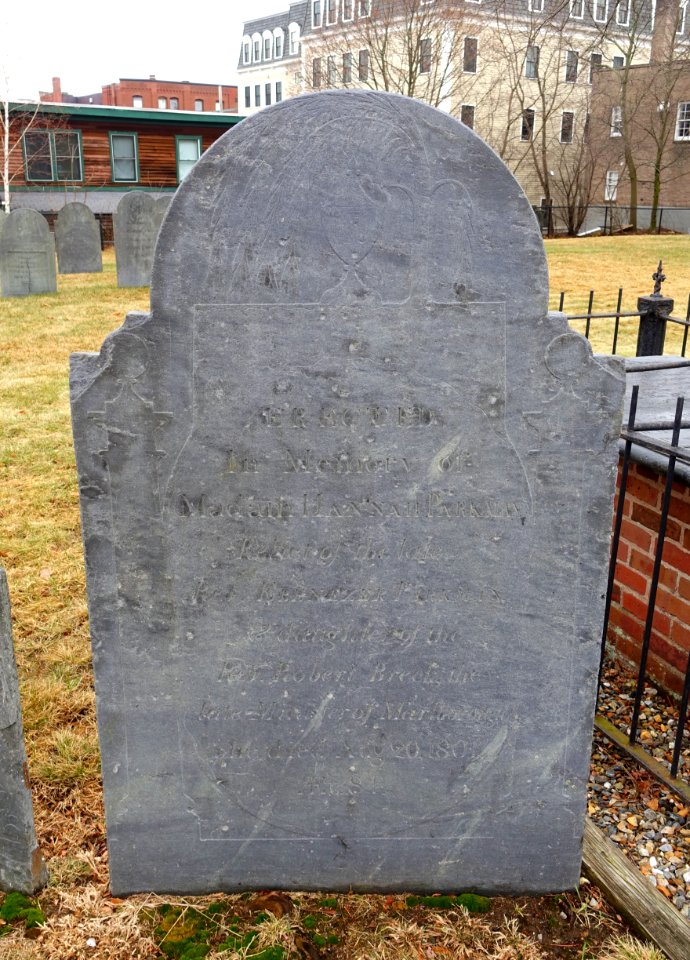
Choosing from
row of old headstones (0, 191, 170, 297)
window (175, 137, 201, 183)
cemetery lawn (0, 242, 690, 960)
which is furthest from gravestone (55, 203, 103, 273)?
window (175, 137, 201, 183)

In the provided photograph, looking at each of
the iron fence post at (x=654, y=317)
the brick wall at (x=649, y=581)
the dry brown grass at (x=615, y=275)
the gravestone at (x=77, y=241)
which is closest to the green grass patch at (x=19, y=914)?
the brick wall at (x=649, y=581)

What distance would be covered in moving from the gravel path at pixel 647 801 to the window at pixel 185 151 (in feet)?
102

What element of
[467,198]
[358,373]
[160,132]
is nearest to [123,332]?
[358,373]

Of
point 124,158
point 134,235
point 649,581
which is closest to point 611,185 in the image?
point 124,158

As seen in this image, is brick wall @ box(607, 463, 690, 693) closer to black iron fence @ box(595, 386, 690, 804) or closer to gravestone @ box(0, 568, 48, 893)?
black iron fence @ box(595, 386, 690, 804)

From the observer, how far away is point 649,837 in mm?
2971

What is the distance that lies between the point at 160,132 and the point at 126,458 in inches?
1248

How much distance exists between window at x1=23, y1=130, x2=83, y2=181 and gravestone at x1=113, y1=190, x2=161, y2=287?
1589 cm

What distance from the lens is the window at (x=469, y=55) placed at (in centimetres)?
3291

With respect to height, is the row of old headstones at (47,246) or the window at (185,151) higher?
the window at (185,151)

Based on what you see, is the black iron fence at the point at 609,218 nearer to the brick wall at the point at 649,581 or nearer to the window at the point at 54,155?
the window at the point at 54,155

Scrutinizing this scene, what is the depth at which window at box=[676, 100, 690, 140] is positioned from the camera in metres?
34.8

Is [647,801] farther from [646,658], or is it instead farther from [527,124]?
[527,124]

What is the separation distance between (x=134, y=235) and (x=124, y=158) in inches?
676
